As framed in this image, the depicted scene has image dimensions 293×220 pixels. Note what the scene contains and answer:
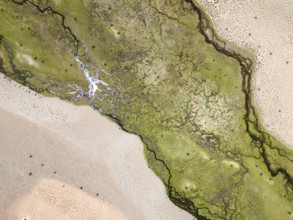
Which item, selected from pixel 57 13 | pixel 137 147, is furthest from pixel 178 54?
pixel 57 13

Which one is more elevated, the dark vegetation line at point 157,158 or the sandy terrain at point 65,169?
the dark vegetation line at point 157,158

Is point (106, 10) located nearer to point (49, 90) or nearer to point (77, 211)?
point (49, 90)

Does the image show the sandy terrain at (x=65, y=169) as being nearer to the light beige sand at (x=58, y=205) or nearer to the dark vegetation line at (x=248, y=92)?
the light beige sand at (x=58, y=205)

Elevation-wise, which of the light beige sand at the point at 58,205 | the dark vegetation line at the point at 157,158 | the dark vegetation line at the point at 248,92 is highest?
the dark vegetation line at the point at 248,92

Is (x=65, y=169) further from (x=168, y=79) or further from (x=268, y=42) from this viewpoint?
(x=268, y=42)

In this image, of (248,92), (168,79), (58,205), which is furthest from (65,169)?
(248,92)

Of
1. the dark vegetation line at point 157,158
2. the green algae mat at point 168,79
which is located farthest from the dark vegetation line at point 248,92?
the dark vegetation line at point 157,158

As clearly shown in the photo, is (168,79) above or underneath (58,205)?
above

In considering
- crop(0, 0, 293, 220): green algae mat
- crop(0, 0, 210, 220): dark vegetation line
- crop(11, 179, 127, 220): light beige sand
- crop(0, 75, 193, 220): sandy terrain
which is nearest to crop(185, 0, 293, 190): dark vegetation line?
crop(0, 0, 293, 220): green algae mat
